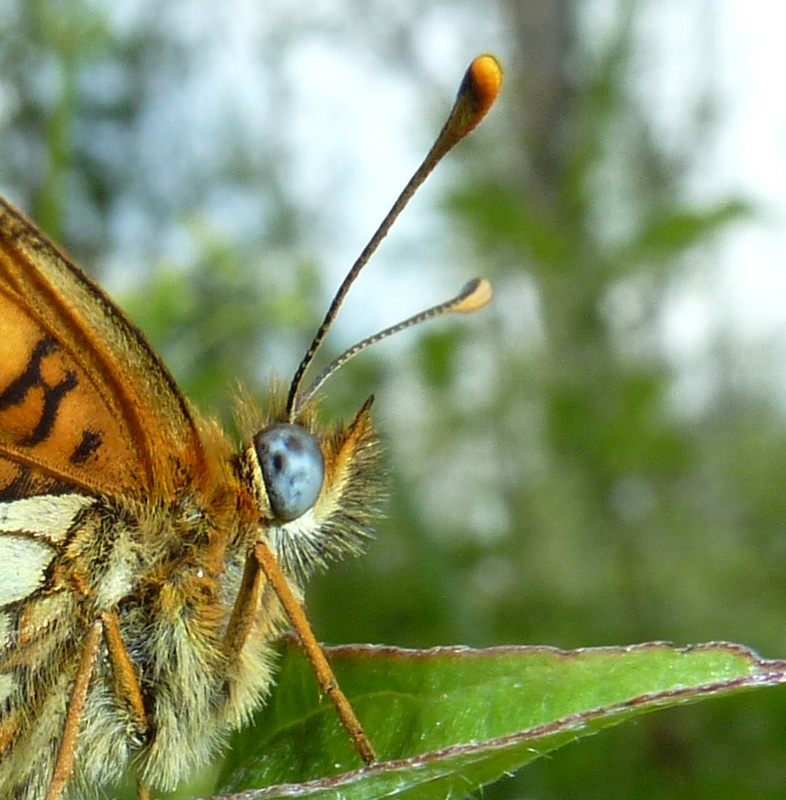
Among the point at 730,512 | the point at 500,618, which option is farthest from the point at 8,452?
the point at 730,512

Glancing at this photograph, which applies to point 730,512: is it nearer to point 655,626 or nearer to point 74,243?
point 655,626

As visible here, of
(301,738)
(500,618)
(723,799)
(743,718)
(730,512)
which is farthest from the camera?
(730,512)

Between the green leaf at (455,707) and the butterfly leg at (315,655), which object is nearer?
the green leaf at (455,707)

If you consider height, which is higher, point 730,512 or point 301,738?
point 730,512

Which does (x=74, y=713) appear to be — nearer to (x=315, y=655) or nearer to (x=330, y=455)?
(x=315, y=655)

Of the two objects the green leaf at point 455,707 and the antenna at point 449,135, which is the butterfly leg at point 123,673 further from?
the antenna at point 449,135

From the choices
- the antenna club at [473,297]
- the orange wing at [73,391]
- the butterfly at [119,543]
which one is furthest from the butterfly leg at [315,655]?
the antenna club at [473,297]
